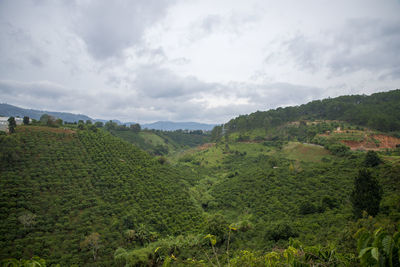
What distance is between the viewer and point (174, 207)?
27.6 meters

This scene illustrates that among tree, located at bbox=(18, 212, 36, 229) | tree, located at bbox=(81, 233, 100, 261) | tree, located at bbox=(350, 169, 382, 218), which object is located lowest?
tree, located at bbox=(81, 233, 100, 261)

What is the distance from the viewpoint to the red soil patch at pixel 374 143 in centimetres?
4375

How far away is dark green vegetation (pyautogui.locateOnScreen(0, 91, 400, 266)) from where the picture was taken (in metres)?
13.7

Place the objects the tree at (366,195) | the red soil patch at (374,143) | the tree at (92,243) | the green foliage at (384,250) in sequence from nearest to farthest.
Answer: the green foliage at (384,250) → the tree at (366,195) → the tree at (92,243) → the red soil patch at (374,143)

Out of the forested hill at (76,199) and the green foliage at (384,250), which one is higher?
the green foliage at (384,250)

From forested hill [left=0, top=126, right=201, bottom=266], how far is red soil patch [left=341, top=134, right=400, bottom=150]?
4246 centimetres

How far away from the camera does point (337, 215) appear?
704 inches

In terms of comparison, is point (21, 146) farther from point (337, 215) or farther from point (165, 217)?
point (337, 215)

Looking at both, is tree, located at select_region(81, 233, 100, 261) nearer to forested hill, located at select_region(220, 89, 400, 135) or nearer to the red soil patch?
the red soil patch

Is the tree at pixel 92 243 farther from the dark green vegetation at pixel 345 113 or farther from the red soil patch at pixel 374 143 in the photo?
the dark green vegetation at pixel 345 113

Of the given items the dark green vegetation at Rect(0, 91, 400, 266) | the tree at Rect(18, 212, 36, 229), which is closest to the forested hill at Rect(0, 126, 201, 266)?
the tree at Rect(18, 212, 36, 229)

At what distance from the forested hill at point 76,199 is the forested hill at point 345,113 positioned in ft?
193

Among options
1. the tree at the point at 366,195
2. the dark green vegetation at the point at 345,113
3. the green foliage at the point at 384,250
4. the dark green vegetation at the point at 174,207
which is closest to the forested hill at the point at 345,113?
the dark green vegetation at the point at 345,113

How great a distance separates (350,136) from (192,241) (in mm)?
50884
